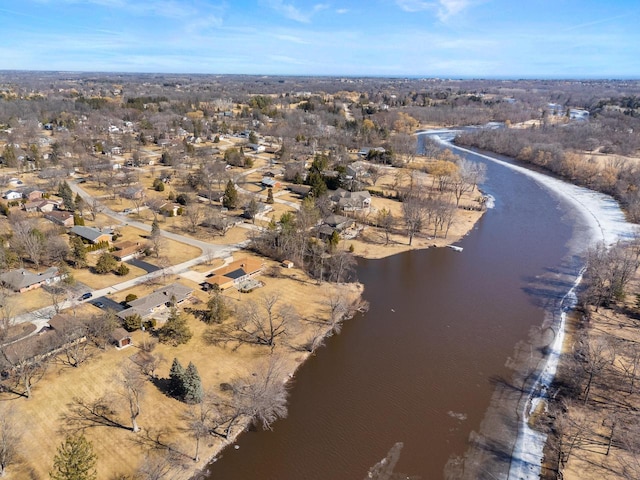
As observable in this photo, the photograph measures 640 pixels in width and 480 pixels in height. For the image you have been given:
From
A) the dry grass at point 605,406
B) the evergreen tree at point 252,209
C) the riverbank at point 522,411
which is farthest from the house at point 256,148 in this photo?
the dry grass at point 605,406

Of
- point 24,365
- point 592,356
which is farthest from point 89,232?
point 592,356

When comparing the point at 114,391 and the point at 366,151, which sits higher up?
the point at 366,151

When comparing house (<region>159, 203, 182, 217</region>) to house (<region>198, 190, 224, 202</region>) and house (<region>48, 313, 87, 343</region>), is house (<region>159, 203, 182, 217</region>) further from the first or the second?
house (<region>48, 313, 87, 343</region>)

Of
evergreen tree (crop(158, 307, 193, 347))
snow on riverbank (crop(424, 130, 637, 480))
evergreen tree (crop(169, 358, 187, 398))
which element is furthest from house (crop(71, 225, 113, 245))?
snow on riverbank (crop(424, 130, 637, 480))

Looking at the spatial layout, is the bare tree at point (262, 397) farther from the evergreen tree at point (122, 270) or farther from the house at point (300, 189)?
the house at point (300, 189)

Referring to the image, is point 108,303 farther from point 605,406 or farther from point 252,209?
point 605,406

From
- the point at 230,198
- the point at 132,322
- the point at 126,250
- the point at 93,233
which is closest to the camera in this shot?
the point at 132,322
